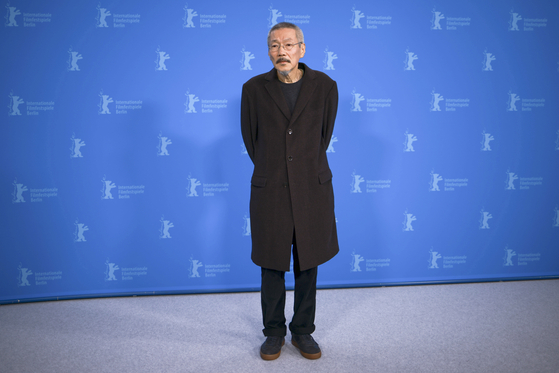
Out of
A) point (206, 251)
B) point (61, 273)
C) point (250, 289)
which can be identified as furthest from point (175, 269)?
point (61, 273)

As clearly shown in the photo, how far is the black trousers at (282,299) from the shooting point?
172 centimetres

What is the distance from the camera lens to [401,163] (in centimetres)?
257

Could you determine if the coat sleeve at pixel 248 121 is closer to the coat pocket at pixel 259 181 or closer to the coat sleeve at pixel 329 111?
the coat pocket at pixel 259 181

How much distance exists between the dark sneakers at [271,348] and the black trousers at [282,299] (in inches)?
1.1

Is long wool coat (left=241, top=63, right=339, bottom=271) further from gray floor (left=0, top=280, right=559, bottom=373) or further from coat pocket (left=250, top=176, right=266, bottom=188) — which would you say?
gray floor (left=0, top=280, right=559, bottom=373)

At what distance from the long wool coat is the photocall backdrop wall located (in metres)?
0.84

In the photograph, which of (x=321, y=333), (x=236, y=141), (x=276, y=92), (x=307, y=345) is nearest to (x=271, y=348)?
(x=307, y=345)

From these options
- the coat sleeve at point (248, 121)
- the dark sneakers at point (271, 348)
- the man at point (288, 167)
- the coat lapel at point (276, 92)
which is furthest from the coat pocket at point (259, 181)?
the dark sneakers at point (271, 348)

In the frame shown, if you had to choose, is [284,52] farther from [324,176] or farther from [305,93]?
[324,176]

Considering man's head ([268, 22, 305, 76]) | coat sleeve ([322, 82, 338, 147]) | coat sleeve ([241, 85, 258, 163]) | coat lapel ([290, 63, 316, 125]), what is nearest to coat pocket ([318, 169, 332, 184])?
coat sleeve ([322, 82, 338, 147])

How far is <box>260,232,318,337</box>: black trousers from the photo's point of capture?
172 centimetres

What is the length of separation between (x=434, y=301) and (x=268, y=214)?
1.51 m

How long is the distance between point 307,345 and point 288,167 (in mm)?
923

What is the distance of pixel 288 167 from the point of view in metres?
1.59
